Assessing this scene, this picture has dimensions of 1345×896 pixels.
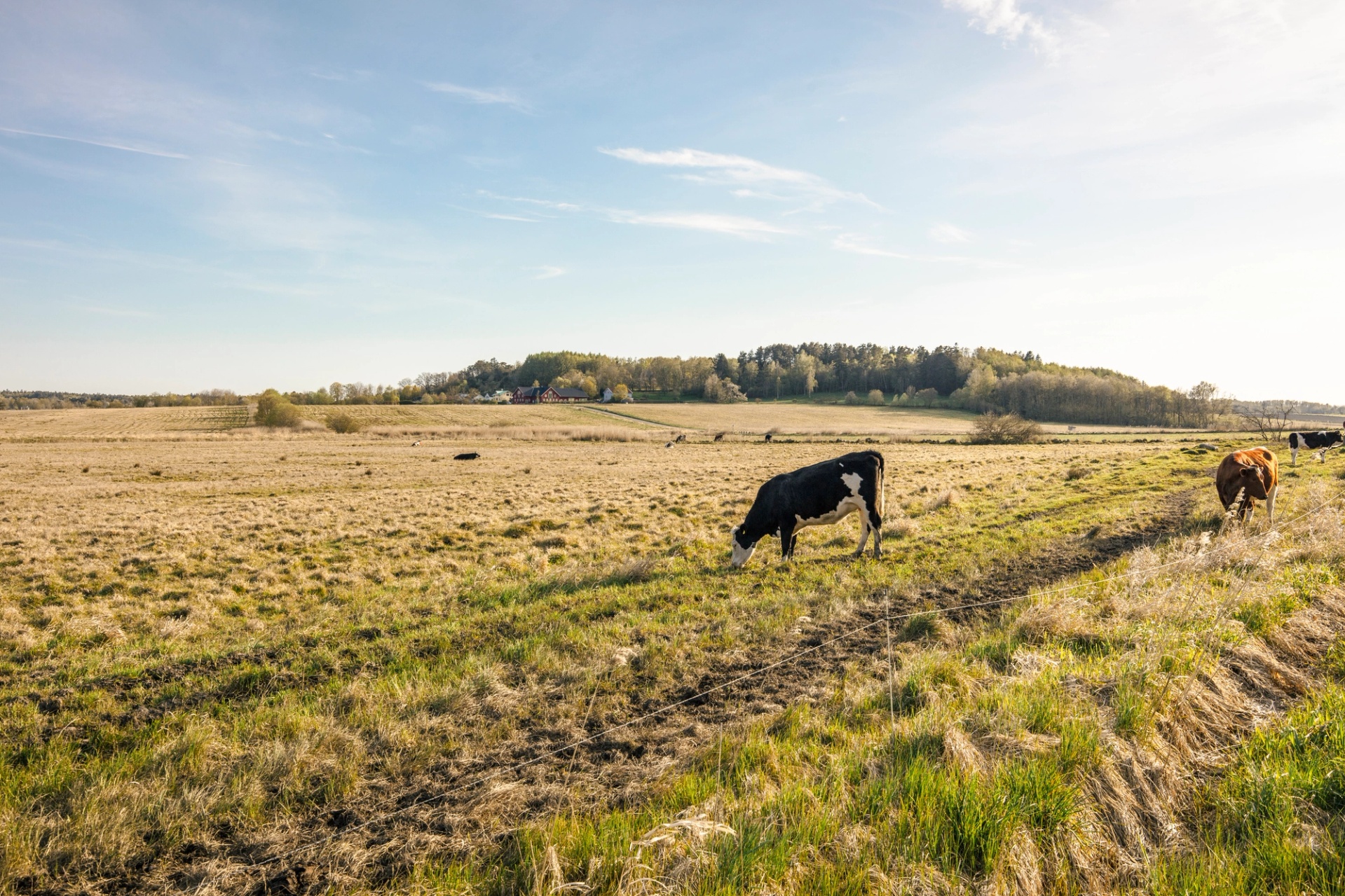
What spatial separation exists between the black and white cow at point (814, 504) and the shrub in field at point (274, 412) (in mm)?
76737

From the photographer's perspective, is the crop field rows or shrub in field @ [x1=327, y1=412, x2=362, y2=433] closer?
the crop field rows

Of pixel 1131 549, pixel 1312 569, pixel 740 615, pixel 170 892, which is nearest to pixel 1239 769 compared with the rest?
pixel 740 615

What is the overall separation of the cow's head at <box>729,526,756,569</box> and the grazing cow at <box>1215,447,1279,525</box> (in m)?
10.3

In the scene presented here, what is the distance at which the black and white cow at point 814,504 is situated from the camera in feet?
41.5

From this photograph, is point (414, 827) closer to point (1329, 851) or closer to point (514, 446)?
point (1329, 851)

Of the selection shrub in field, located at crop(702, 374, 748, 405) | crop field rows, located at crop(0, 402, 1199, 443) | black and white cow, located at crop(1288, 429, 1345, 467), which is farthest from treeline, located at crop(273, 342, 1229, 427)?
black and white cow, located at crop(1288, 429, 1345, 467)

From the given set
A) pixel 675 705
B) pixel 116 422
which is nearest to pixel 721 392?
pixel 116 422

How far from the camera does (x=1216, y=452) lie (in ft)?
109

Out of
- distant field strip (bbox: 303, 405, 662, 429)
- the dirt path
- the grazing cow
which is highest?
distant field strip (bbox: 303, 405, 662, 429)

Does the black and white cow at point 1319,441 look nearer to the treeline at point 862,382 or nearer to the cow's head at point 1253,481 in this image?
the cow's head at point 1253,481

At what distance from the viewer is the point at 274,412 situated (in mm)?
74562

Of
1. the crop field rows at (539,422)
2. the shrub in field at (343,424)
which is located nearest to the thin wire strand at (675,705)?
the crop field rows at (539,422)

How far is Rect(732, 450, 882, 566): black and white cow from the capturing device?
12664 millimetres

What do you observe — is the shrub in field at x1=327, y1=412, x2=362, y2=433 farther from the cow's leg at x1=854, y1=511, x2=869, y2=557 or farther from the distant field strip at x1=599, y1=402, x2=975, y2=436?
the cow's leg at x1=854, y1=511, x2=869, y2=557
